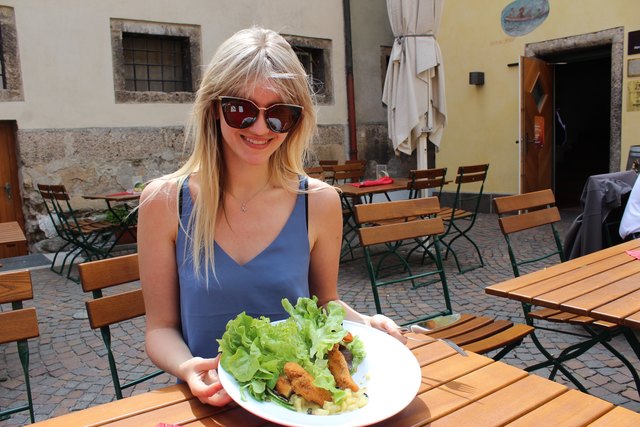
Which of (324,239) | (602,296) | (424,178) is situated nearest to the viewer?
(324,239)

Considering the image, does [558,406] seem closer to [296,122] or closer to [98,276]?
[296,122]

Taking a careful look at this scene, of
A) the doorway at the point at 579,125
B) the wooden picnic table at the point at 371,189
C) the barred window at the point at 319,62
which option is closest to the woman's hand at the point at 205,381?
the wooden picnic table at the point at 371,189

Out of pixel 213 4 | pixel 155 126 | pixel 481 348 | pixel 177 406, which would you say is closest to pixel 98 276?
pixel 177 406

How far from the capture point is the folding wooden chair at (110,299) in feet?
6.57

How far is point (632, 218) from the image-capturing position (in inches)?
153

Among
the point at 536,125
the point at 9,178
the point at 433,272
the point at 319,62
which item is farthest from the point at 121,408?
the point at 319,62

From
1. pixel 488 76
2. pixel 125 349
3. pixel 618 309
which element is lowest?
pixel 125 349

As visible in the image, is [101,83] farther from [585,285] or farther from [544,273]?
[585,285]

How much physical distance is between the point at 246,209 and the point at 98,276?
2.56ft

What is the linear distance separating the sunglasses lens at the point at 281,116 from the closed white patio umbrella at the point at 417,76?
5481mm

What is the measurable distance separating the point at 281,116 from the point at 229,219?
348 mm

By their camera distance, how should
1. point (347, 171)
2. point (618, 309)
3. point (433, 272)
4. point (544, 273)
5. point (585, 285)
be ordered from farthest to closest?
point (347, 171)
point (433, 272)
point (544, 273)
point (585, 285)
point (618, 309)

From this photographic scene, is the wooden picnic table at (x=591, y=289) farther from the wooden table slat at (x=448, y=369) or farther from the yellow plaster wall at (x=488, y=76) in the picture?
the yellow plaster wall at (x=488, y=76)

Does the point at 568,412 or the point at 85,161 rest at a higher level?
the point at 85,161
